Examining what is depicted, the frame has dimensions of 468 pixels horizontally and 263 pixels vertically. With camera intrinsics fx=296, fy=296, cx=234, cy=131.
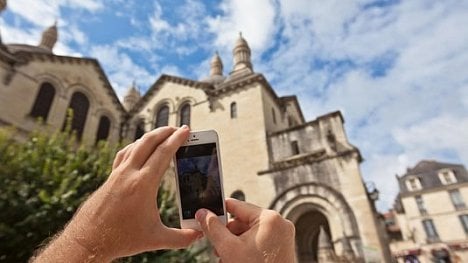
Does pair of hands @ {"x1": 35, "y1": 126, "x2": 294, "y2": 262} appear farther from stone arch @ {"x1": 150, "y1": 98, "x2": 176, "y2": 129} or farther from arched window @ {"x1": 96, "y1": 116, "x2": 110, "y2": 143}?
stone arch @ {"x1": 150, "y1": 98, "x2": 176, "y2": 129}

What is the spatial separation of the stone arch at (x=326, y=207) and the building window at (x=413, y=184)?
3658 cm

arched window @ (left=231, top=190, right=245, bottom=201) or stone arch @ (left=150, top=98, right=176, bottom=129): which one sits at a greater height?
stone arch @ (left=150, top=98, right=176, bottom=129)

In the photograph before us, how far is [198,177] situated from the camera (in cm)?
162

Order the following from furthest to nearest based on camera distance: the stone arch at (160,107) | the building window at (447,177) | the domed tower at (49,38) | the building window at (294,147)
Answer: the building window at (447,177), the domed tower at (49,38), the stone arch at (160,107), the building window at (294,147)

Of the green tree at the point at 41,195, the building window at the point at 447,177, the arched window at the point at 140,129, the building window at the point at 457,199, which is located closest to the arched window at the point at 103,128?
the arched window at the point at 140,129

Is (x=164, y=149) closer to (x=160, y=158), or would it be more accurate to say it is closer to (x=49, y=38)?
(x=160, y=158)

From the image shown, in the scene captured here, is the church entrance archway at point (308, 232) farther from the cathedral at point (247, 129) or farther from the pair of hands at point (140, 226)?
the pair of hands at point (140, 226)

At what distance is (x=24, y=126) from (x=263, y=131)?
10.6 m

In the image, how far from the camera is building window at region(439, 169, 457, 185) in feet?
126

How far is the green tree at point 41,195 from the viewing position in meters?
5.63

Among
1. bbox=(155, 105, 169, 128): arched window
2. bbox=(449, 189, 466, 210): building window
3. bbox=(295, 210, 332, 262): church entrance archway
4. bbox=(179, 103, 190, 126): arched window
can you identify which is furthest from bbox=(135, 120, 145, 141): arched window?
bbox=(449, 189, 466, 210): building window

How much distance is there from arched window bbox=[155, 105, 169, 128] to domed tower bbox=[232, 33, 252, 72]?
5348 millimetres

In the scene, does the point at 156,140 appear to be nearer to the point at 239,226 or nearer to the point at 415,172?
the point at 239,226

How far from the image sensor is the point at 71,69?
52.0 ft
